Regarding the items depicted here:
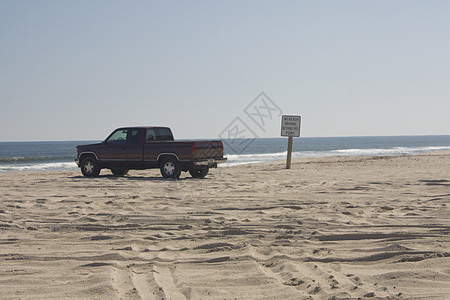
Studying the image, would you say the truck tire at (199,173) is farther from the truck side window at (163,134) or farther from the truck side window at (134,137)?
the truck side window at (134,137)

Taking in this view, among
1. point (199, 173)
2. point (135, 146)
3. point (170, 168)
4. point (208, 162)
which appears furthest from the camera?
point (199, 173)

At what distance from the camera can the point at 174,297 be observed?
416cm

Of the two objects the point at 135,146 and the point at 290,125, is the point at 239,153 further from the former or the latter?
the point at 135,146

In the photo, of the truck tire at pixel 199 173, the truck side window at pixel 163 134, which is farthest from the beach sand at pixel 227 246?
the truck side window at pixel 163 134

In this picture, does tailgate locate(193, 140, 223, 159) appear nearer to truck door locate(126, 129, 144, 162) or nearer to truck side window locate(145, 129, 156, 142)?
truck side window locate(145, 129, 156, 142)

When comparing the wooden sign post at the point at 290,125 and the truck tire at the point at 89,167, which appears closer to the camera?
the truck tire at the point at 89,167

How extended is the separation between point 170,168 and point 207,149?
1424 millimetres

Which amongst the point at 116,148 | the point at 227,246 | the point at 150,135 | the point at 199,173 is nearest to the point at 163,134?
the point at 150,135

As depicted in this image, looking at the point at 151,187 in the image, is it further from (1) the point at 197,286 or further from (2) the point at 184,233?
(1) the point at 197,286

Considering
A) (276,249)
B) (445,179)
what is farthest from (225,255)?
(445,179)

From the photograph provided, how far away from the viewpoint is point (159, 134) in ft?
55.0

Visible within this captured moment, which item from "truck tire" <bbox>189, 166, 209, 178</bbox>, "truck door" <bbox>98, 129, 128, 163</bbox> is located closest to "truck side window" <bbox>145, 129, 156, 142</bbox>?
"truck door" <bbox>98, 129, 128, 163</bbox>

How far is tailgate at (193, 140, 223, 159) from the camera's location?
612 inches

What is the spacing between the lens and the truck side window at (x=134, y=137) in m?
16.3
